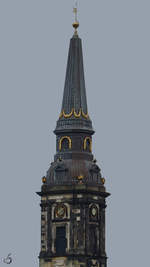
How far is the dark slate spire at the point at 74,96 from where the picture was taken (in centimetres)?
18775

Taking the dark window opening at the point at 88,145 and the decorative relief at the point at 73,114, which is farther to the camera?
the dark window opening at the point at 88,145

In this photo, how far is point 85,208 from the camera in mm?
183750

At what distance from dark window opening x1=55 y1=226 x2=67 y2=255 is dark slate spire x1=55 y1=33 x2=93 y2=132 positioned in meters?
12.2

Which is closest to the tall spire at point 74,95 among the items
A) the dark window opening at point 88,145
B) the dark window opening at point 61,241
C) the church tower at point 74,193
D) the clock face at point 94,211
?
the church tower at point 74,193

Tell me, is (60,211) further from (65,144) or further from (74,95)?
(74,95)

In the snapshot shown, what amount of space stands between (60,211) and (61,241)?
3531 millimetres

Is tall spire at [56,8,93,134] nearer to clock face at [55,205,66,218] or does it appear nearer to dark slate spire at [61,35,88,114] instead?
dark slate spire at [61,35,88,114]

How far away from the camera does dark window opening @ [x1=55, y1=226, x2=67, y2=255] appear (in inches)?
7224

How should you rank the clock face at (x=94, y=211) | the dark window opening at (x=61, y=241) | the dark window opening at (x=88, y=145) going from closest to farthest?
the dark window opening at (x=61, y=241), the clock face at (x=94, y=211), the dark window opening at (x=88, y=145)

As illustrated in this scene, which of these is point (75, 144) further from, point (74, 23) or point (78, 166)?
point (74, 23)

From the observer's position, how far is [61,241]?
184 meters

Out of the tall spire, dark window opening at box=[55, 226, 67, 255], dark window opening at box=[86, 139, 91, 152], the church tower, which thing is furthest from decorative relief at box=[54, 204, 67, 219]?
the tall spire

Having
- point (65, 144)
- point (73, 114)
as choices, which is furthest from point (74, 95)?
point (65, 144)

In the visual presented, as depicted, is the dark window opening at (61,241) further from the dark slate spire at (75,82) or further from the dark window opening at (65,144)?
the dark slate spire at (75,82)
